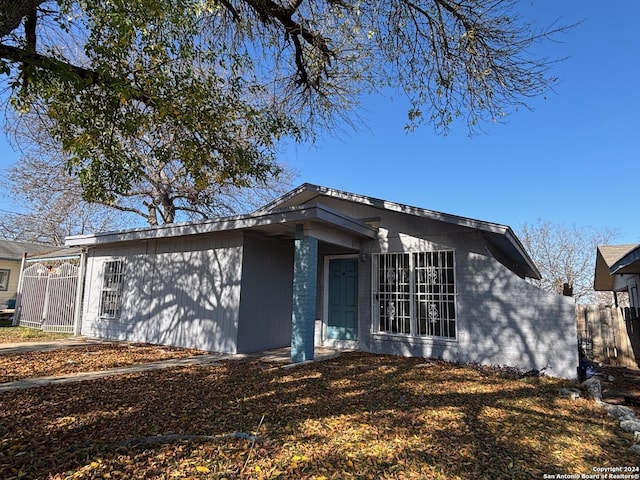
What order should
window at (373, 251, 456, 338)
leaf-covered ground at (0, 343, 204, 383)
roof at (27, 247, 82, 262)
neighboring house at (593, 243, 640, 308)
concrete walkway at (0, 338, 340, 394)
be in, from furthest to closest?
roof at (27, 247, 82, 262)
neighboring house at (593, 243, 640, 308)
window at (373, 251, 456, 338)
leaf-covered ground at (0, 343, 204, 383)
concrete walkway at (0, 338, 340, 394)

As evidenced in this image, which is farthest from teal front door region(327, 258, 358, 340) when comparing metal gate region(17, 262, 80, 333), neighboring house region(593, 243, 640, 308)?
metal gate region(17, 262, 80, 333)

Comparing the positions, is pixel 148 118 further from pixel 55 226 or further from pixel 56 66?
pixel 55 226

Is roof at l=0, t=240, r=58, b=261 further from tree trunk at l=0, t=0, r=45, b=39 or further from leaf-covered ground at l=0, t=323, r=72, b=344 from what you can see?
tree trunk at l=0, t=0, r=45, b=39

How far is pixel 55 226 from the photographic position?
25797 millimetres

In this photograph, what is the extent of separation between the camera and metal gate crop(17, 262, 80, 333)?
11289 mm

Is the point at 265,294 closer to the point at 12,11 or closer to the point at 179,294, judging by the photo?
the point at 179,294

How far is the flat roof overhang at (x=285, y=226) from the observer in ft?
22.4

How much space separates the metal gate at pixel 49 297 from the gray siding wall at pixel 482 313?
889 centimetres

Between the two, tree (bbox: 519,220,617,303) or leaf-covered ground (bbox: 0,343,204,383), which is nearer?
leaf-covered ground (bbox: 0,343,204,383)

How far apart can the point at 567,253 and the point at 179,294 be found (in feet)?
86.3

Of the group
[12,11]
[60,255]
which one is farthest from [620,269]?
[60,255]

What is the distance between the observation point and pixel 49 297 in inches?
470

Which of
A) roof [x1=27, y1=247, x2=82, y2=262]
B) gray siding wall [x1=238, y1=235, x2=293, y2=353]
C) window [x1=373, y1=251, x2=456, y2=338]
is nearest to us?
window [x1=373, y1=251, x2=456, y2=338]

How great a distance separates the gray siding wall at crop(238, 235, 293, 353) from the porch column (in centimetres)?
144
